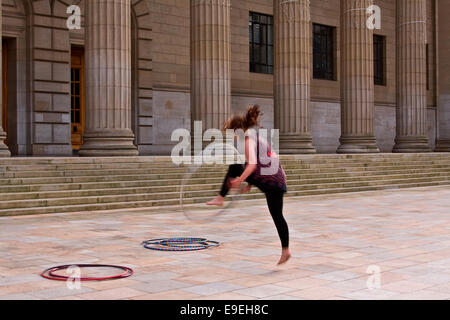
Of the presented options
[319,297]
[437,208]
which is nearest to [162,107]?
[437,208]

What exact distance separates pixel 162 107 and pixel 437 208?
58.2ft

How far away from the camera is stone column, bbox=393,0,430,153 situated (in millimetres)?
33094

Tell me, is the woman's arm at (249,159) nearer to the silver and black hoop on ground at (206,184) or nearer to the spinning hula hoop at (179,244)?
the spinning hula hoop at (179,244)

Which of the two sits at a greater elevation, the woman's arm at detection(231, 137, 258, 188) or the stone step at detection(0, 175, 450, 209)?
the woman's arm at detection(231, 137, 258, 188)

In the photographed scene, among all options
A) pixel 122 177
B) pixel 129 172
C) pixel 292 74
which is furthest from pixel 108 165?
pixel 292 74

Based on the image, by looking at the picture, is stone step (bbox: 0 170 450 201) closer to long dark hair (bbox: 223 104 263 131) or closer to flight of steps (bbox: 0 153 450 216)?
flight of steps (bbox: 0 153 450 216)

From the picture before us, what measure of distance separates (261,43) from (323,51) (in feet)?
16.5

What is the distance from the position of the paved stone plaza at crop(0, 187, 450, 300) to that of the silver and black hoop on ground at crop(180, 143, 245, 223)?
1.73ft

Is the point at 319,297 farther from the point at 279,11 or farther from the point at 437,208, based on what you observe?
the point at 279,11

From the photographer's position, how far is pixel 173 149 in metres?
31.3

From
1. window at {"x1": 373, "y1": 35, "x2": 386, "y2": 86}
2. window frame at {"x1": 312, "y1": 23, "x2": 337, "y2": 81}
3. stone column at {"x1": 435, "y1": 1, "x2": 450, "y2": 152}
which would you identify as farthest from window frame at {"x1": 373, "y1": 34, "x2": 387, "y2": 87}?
stone column at {"x1": 435, "y1": 1, "x2": 450, "y2": 152}

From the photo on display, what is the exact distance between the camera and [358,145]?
29562 millimetres

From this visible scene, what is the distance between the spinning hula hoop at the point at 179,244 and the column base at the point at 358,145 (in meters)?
19.6

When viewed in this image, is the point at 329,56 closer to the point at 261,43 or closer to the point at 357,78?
the point at 261,43
